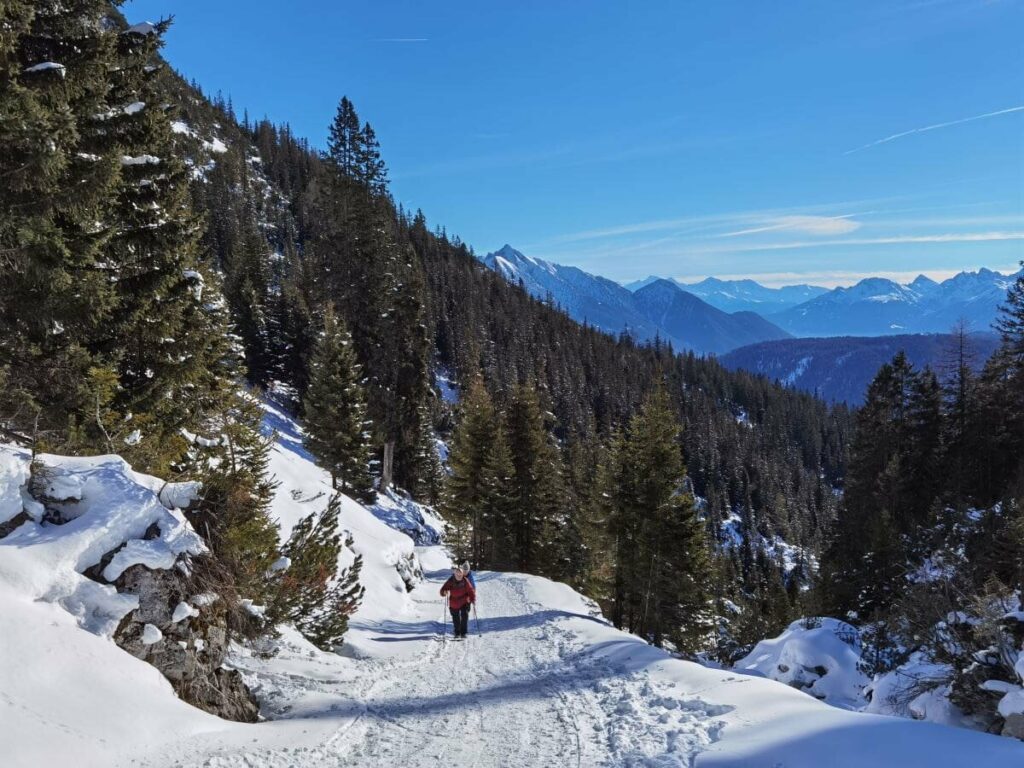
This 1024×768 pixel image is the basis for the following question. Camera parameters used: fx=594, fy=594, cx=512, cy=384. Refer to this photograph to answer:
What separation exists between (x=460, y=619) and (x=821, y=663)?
992cm

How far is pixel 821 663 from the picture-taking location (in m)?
16.0

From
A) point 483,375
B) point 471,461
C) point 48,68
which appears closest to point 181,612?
point 48,68

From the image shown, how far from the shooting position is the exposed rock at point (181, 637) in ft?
20.9

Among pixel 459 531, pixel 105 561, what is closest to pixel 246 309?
pixel 459 531

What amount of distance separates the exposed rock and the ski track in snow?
25.6 inches

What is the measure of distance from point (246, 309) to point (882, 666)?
51924 millimetres

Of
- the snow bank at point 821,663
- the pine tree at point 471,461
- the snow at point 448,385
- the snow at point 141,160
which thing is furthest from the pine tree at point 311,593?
the snow at point 448,385

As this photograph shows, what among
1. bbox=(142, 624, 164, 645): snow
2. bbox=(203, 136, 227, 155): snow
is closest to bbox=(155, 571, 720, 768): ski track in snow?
bbox=(142, 624, 164, 645): snow

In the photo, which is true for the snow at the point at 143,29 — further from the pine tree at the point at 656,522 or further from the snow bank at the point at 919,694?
the pine tree at the point at 656,522

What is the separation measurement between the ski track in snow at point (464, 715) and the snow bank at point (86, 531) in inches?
71.3

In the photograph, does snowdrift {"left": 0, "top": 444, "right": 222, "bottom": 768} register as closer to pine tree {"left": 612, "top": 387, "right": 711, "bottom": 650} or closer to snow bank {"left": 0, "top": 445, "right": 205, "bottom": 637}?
snow bank {"left": 0, "top": 445, "right": 205, "bottom": 637}

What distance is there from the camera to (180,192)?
1285 cm

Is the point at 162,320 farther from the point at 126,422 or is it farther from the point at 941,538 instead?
the point at 941,538

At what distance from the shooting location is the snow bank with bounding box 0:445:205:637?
5914 mm
